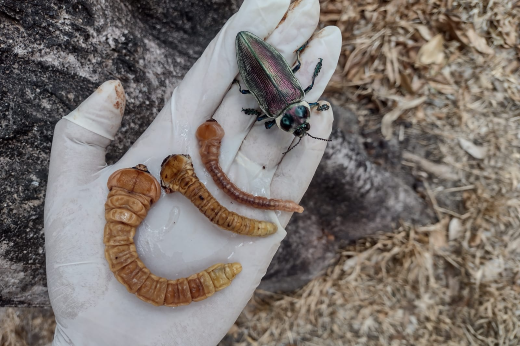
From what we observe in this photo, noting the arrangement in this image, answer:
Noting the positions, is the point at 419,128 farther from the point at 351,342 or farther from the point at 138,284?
the point at 138,284

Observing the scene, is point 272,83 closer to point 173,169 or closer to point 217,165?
point 217,165

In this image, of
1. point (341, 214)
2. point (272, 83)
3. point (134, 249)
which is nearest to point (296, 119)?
point (272, 83)

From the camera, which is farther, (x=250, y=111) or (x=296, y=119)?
(x=250, y=111)

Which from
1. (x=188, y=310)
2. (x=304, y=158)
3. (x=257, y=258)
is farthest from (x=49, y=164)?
(x=304, y=158)

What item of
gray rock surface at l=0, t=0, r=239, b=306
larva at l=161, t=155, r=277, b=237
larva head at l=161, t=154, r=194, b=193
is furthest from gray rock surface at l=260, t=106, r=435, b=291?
gray rock surface at l=0, t=0, r=239, b=306

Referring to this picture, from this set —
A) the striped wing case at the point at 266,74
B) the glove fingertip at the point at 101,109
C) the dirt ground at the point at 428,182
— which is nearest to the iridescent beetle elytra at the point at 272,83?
the striped wing case at the point at 266,74

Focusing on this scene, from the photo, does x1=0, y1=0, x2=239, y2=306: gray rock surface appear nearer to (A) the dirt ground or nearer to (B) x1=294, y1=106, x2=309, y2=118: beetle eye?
(B) x1=294, y1=106, x2=309, y2=118: beetle eye

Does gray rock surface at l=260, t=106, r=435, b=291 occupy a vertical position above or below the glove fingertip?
below
